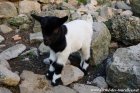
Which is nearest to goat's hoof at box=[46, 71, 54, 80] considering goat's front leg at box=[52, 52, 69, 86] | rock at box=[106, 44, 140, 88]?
goat's front leg at box=[52, 52, 69, 86]

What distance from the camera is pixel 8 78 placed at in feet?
19.4

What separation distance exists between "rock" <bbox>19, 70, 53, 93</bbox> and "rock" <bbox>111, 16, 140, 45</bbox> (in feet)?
7.63

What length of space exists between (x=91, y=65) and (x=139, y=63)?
1.11 m

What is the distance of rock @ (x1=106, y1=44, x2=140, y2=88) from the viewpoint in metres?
6.19

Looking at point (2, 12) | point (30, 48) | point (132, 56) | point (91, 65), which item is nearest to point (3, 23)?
point (2, 12)

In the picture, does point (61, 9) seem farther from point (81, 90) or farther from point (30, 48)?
point (81, 90)

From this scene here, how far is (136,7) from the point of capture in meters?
9.57

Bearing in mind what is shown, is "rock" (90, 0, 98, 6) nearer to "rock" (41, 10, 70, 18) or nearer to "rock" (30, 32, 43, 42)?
"rock" (41, 10, 70, 18)

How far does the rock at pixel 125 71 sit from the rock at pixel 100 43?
56 cm

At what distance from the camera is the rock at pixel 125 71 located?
6191 millimetres

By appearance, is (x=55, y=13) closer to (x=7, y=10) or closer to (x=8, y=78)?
(x=7, y=10)

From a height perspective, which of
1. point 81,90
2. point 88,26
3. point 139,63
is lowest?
point 81,90

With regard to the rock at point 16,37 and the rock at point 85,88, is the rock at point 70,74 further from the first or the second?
the rock at point 16,37

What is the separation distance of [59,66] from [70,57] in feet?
3.82
